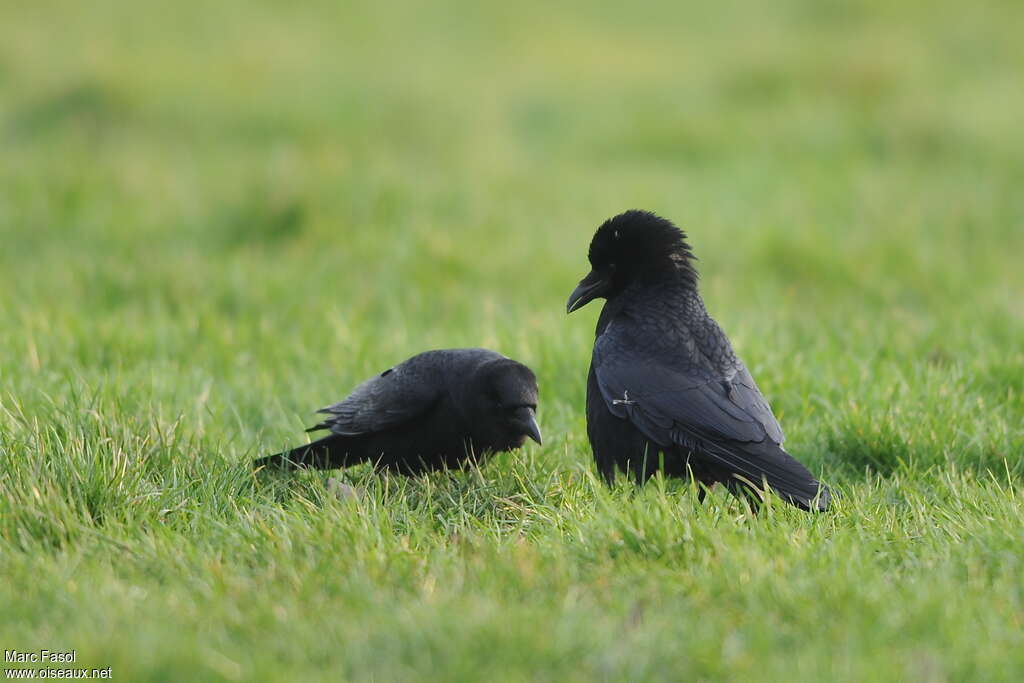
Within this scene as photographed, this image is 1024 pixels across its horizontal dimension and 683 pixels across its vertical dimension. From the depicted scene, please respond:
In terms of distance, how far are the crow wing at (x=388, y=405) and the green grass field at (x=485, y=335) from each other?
0.30 meters

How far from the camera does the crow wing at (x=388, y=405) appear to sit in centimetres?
480

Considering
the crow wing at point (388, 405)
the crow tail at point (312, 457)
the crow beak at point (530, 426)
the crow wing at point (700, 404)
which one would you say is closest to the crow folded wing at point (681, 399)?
the crow wing at point (700, 404)

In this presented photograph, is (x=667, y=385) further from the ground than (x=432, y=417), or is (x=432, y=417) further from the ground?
(x=667, y=385)

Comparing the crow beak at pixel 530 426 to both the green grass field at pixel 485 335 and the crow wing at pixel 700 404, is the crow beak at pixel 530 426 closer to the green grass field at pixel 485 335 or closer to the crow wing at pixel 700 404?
the green grass field at pixel 485 335

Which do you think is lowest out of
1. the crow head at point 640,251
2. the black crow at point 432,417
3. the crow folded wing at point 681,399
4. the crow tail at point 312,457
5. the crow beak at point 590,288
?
the crow tail at point 312,457

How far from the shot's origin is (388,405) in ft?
15.9

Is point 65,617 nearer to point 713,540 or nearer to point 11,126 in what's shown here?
point 713,540

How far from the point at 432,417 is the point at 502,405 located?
0.40 metres

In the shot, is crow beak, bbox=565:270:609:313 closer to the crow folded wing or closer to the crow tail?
the crow folded wing

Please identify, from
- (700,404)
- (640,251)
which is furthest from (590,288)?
(700,404)

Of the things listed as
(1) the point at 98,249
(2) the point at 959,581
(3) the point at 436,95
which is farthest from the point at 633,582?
(3) the point at 436,95

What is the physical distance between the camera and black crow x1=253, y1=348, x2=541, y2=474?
4.59 meters

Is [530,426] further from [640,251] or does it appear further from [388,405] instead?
[640,251]

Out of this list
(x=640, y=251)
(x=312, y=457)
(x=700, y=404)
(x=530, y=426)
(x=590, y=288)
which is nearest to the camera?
(x=700, y=404)
